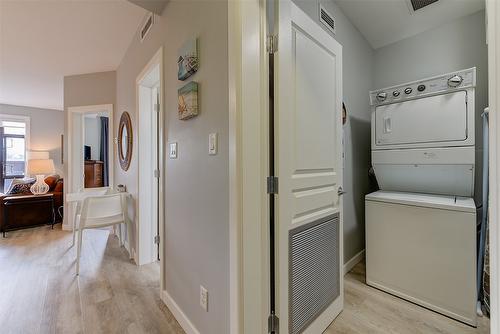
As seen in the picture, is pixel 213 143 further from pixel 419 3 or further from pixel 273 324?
pixel 419 3

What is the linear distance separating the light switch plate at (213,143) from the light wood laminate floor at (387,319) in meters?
1.38

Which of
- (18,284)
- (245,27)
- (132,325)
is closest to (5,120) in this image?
(18,284)

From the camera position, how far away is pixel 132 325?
60.1 inches

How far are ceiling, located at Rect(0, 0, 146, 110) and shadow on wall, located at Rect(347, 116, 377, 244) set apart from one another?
2474mm

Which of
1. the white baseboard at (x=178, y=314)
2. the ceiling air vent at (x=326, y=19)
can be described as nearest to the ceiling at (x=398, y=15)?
the ceiling air vent at (x=326, y=19)

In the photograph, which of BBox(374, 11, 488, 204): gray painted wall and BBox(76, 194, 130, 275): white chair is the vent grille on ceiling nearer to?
BBox(374, 11, 488, 204): gray painted wall

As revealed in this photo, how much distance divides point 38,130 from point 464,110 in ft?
25.9

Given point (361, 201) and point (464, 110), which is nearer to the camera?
point (464, 110)

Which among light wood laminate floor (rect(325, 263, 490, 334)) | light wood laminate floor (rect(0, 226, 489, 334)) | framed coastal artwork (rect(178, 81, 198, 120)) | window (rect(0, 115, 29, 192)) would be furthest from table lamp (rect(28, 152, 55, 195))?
light wood laminate floor (rect(325, 263, 490, 334))

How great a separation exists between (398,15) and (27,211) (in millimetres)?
5823

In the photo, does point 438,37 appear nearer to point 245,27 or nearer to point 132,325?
point 245,27

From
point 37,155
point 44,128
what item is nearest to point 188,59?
point 37,155

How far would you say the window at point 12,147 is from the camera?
523 cm

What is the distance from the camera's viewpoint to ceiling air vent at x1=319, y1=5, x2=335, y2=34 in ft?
6.13
